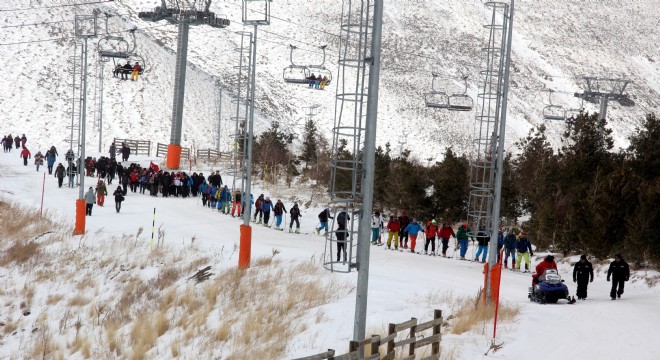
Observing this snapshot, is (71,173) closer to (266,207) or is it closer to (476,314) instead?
(266,207)

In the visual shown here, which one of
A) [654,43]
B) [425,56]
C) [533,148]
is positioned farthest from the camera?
[654,43]

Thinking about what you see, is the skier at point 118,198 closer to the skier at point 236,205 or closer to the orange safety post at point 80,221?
the skier at point 236,205

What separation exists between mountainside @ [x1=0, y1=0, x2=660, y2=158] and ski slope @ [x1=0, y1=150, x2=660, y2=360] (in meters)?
41.8

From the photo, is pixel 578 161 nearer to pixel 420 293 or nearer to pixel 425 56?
pixel 420 293

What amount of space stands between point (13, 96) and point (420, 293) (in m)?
77.3

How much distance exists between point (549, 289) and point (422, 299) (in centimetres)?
333

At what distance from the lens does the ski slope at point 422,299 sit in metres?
14.6

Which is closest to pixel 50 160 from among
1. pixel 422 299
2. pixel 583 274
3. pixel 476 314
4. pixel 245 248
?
pixel 245 248

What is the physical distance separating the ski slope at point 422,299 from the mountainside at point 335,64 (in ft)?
137

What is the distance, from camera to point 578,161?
110ft

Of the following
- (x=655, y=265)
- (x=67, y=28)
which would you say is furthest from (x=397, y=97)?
(x=655, y=265)

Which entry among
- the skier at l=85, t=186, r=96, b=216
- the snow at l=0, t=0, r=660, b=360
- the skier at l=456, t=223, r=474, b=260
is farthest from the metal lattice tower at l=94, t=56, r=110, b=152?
the skier at l=456, t=223, r=474, b=260

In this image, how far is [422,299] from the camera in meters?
18.5

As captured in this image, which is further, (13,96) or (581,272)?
Answer: (13,96)
